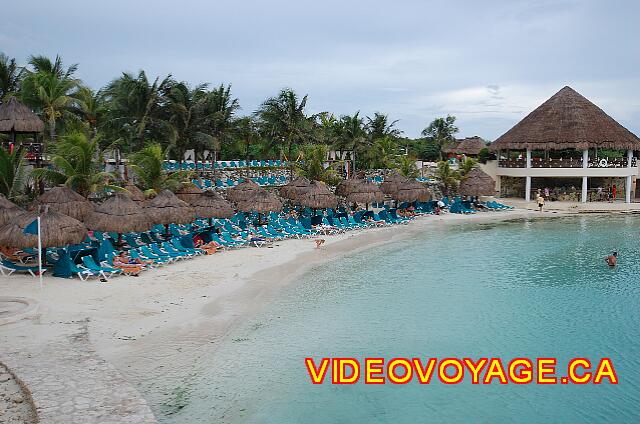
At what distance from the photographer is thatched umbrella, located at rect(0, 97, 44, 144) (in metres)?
16.2

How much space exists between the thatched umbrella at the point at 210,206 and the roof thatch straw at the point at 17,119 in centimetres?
532

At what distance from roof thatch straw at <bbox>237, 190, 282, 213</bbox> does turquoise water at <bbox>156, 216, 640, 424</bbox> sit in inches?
155

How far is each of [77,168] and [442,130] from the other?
32.4 m

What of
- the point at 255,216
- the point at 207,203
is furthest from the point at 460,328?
the point at 255,216

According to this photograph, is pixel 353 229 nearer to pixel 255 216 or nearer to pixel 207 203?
pixel 255 216

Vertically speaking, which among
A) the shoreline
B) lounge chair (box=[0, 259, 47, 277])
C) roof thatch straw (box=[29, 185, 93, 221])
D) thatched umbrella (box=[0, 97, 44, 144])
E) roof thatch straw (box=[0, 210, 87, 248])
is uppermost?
thatched umbrella (box=[0, 97, 44, 144])

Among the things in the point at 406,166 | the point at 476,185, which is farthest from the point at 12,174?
the point at 476,185

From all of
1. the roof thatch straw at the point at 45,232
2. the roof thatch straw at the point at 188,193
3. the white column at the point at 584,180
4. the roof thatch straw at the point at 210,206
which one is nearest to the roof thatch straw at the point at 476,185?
the white column at the point at 584,180

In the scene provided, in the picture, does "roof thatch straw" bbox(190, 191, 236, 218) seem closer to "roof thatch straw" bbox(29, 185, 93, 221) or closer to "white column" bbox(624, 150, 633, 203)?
"roof thatch straw" bbox(29, 185, 93, 221)

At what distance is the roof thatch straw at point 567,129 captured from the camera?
28109mm

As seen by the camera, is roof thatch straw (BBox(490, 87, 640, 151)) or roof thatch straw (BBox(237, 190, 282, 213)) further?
roof thatch straw (BBox(490, 87, 640, 151))

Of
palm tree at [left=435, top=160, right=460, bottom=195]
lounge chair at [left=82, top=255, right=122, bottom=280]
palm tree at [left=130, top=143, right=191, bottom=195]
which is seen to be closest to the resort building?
palm tree at [left=435, top=160, right=460, bottom=195]

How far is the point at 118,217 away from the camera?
548 inches

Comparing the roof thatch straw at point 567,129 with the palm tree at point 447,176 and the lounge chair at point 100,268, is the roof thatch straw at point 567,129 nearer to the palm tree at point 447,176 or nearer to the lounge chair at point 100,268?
the palm tree at point 447,176
